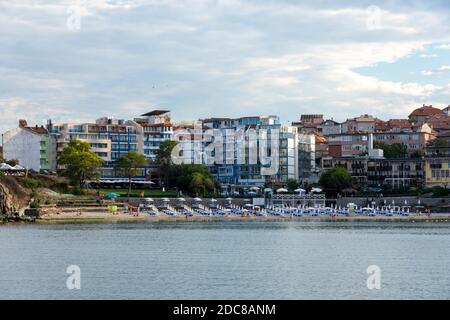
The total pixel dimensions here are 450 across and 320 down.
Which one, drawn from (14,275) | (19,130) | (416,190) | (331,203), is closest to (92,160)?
(19,130)

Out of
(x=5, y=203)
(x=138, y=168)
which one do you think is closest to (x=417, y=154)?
(x=138, y=168)

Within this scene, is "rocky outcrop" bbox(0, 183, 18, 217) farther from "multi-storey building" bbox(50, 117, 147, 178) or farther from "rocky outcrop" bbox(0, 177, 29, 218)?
"multi-storey building" bbox(50, 117, 147, 178)

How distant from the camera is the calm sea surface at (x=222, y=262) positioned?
134ft

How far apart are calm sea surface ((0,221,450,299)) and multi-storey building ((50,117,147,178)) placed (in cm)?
4678

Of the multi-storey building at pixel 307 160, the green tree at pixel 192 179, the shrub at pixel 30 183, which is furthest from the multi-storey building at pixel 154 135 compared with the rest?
the shrub at pixel 30 183

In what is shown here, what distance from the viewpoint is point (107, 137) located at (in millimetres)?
135250

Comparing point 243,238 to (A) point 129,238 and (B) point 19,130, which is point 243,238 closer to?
(A) point 129,238

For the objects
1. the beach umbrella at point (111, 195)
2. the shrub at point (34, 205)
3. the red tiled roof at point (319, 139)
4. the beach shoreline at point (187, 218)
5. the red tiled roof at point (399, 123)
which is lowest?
the beach shoreline at point (187, 218)

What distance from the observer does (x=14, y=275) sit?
46.3 m

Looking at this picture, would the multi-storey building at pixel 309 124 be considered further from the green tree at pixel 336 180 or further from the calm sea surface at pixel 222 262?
the calm sea surface at pixel 222 262

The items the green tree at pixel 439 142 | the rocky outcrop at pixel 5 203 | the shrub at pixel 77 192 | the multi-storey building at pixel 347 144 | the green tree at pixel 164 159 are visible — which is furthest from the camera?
the multi-storey building at pixel 347 144

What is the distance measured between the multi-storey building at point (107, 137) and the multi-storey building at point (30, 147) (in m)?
1.59

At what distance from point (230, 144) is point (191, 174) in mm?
17495
